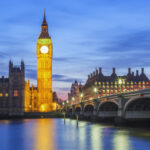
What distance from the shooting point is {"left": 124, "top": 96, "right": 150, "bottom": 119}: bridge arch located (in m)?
74.8

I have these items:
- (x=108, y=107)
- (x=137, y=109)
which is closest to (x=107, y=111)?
(x=108, y=107)

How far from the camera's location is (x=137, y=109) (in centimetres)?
7869

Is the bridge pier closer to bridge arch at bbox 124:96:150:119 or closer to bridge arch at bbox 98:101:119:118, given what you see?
bridge arch at bbox 124:96:150:119

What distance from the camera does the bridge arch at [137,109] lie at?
245ft

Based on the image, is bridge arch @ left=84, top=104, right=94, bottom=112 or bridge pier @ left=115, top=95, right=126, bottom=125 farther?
bridge arch @ left=84, top=104, right=94, bottom=112

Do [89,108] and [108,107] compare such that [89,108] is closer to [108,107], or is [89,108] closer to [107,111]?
[107,111]

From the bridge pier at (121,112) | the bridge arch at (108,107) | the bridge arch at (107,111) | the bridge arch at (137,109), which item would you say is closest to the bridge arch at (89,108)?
the bridge arch at (107,111)

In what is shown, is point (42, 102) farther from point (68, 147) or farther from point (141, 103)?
point (68, 147)

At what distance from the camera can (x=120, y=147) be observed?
40906 mm

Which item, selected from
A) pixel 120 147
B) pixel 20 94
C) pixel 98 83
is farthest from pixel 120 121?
pixel 98 83

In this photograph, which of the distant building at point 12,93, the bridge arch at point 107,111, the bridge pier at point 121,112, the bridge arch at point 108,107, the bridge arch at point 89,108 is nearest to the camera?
the bridge pier at point 121,112

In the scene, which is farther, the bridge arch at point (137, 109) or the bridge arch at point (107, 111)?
the bridge arch at point (107, 111)

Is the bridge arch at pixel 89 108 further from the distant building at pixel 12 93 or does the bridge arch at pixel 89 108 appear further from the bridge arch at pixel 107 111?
the distant building at pixel 12 93

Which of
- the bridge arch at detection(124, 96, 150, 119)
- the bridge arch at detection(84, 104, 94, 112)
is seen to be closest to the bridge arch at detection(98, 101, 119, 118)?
the bridge arch at detection(124, 96, 150, 119)
